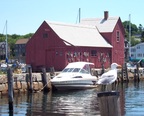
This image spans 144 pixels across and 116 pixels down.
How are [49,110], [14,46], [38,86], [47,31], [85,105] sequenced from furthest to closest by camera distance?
[14,46], [47,31], [38,86], [85,105], [49,110]

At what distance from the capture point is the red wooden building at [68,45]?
44906 millimetres

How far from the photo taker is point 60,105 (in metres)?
24.7

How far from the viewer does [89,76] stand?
34812 millimetres

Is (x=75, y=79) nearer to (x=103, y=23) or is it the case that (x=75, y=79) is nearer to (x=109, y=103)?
(x=109, y=103)

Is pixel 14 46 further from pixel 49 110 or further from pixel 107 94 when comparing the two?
pixel 107 94

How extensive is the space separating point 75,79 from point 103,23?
22.2 m

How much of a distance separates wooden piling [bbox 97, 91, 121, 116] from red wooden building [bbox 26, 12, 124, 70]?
3170 centimetres

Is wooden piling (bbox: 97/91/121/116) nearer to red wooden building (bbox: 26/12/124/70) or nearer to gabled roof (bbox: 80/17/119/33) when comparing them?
red wooden building (bbox: 26/12/124/70)

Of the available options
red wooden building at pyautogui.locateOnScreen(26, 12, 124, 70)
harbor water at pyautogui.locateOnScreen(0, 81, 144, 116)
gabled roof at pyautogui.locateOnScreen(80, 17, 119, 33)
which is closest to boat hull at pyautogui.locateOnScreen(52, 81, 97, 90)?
harbor water at pyautogui.locateOnScreen(0, 81, 144, 116)

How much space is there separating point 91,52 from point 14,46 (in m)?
109

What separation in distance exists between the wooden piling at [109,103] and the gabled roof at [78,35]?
32056 millimetres

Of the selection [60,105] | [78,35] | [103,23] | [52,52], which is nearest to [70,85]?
[60,105]

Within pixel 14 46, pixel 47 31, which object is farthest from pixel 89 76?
pixel 14 46

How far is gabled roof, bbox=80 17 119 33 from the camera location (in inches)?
2070
